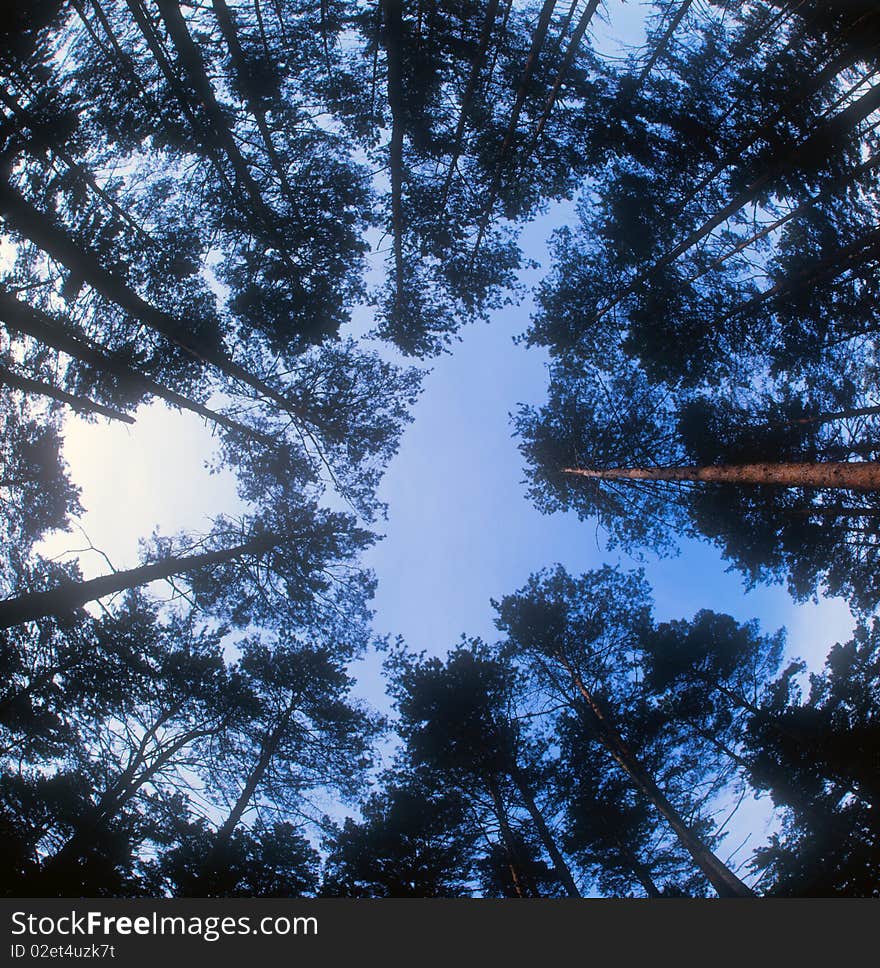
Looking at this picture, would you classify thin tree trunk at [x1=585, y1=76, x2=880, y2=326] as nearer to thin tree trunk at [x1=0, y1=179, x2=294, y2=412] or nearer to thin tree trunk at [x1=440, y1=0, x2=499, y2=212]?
thin tree trunk at [x1=440, y1=0, x2=499, y2=212]

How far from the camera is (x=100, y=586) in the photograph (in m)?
5.48

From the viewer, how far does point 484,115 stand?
6.73 metres

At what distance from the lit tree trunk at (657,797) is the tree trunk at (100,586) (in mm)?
7198

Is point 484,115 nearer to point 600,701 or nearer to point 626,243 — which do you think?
point 626,243

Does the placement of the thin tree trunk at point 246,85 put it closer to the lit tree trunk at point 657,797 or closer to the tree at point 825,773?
the lit tree trunk at point 657,797

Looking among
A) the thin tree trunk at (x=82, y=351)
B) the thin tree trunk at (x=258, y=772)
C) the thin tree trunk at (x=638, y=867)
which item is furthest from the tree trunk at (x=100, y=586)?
the thin tree trunk at (x=638, y=867)

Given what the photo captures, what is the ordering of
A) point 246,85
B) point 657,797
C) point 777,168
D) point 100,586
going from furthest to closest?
point 657,797 → point 777,168 → point 246,85 → point 100,586

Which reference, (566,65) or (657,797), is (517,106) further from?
(657,797)

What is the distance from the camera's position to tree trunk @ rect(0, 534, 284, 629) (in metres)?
4.73

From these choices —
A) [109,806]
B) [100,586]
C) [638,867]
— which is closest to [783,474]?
[638,867]

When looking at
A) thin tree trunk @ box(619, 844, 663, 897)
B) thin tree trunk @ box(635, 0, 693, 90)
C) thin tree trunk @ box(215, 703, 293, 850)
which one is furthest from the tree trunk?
thin tree trunk @ box(635, 0, 693, 90)

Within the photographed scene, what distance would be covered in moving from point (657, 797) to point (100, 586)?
9.11 m

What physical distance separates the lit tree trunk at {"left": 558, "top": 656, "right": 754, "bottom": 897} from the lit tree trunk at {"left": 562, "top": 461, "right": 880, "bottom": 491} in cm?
474

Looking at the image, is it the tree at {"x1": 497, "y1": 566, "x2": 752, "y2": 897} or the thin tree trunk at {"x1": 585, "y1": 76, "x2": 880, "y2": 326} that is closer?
the thin tree trunk at {"x1": 585, "y1": 76, "x2": 880, "y2": 326}
